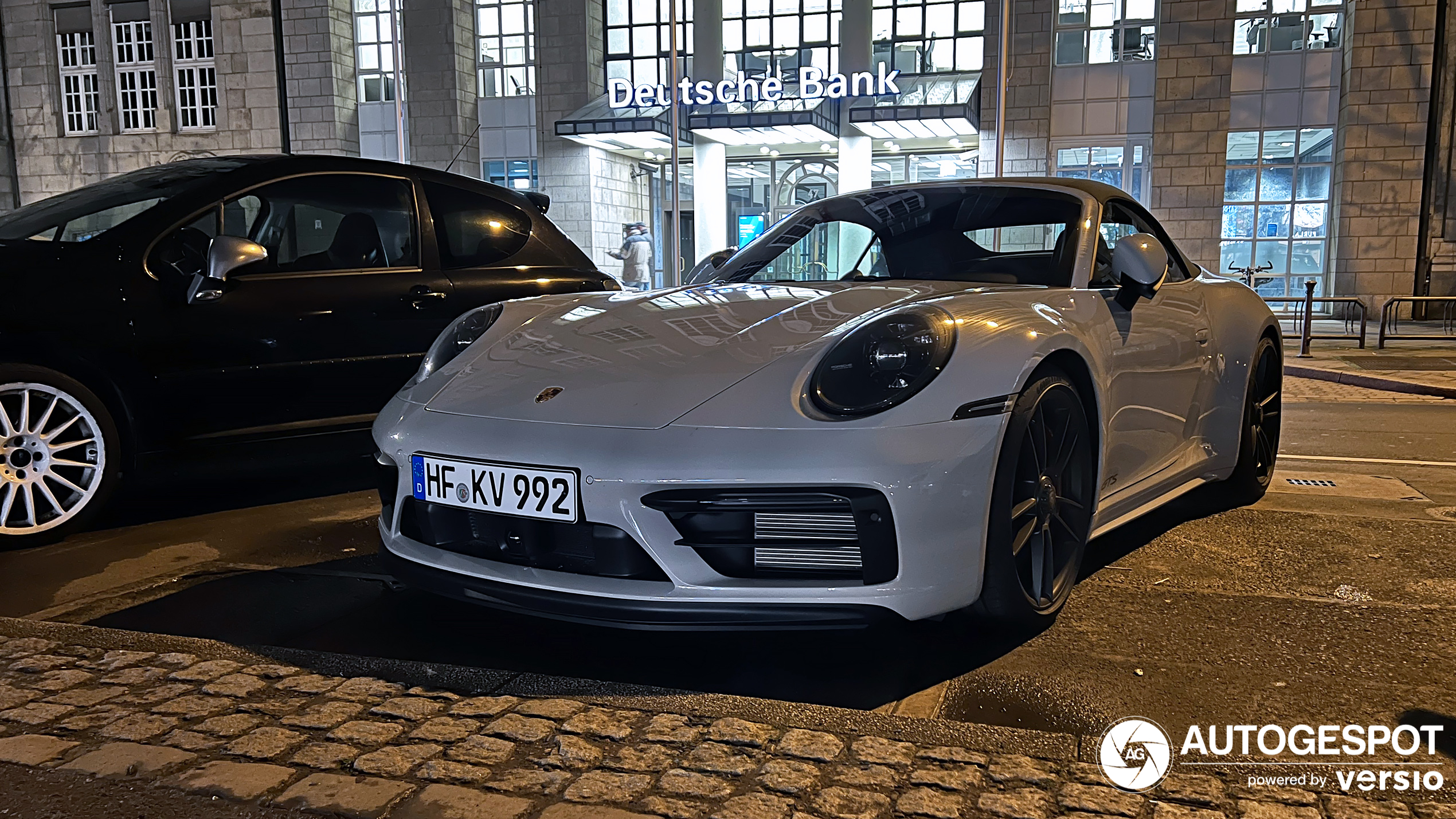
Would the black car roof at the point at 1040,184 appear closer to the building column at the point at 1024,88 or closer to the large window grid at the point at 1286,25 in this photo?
the building column at the point at 1024,88

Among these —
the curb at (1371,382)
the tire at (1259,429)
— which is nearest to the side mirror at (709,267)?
the tire at (1259,429)

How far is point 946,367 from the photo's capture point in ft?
8.01

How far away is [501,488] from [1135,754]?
4.66ft

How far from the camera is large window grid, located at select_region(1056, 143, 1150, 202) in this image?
68.4 feet

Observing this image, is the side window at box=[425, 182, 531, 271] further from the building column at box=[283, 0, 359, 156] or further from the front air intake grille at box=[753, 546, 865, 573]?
the building column at box=[283, 0, 359, 156]

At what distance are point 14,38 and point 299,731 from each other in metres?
33.2

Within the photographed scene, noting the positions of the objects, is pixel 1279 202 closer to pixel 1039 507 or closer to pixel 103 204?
pixel 1039 507

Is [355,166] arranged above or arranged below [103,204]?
above

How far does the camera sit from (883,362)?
249cm

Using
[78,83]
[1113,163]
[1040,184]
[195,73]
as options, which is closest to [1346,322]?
[1113,163]

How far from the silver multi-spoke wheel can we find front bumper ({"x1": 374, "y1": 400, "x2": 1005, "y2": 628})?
87.0 inches

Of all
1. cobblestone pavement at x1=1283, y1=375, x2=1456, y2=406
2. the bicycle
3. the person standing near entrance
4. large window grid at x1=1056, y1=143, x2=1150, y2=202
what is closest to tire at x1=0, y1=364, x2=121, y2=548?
cobblestone pavement at x1=1283, y1=375, x2=1456, y2=406

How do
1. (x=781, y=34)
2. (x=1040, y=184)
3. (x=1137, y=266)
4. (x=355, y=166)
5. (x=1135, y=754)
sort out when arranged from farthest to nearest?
(x=781, y=34) < (x=355, y=166) < (x=1040, y=184) < (x=1137, y=266) < (x=1135, y=754)

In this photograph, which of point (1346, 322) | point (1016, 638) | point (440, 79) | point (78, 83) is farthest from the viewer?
point (78, 83)
